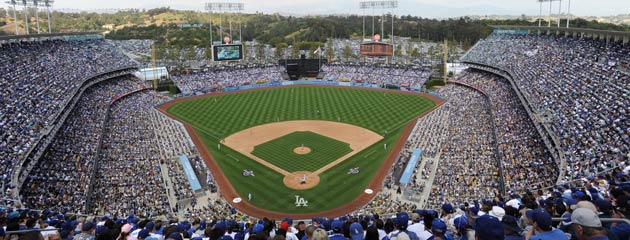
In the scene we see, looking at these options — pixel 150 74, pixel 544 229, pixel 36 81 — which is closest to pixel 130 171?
pixel 36 81

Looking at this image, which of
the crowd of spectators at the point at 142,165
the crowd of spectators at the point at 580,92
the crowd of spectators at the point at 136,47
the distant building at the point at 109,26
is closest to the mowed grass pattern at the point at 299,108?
the crowd of spectators at the point at 142,165

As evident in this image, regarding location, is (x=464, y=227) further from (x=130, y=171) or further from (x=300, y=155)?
(x=300, y=155)

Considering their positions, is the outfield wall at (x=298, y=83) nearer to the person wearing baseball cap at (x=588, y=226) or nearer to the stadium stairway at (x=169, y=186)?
the stadium stairway at (x=169, y=186)

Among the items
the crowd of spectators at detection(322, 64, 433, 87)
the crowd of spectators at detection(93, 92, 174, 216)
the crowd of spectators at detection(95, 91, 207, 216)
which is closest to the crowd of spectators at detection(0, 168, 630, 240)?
the crowd of spectators at detection(93, 92, 174, 216)

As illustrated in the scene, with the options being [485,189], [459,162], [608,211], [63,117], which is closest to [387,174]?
[459,162]

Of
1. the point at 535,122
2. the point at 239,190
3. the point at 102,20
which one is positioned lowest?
the point at 239,190

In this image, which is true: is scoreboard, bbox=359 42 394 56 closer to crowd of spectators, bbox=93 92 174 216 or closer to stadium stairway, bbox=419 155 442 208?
stadium stairway, bbox=419 155 442 208

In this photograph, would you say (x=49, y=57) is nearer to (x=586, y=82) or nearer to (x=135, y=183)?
(x=135, y=183)
